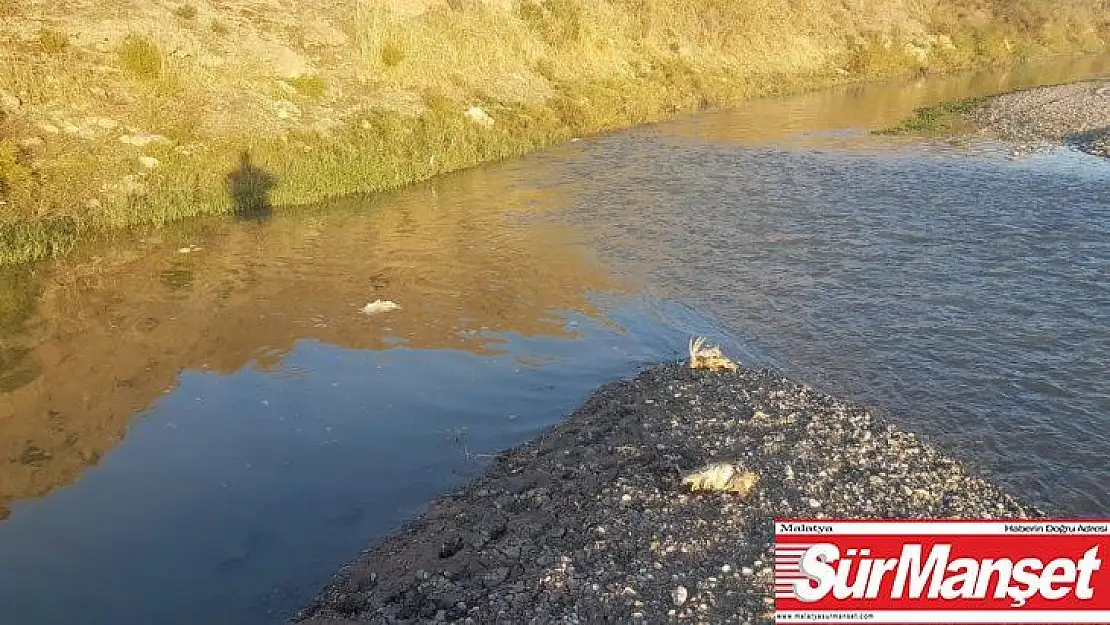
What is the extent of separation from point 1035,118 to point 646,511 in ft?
157

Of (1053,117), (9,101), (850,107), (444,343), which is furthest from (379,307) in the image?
(850,107)

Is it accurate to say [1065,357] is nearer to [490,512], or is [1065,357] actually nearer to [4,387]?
[490,512]

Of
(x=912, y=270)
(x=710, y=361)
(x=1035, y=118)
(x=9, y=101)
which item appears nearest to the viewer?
(x=710, y=361)

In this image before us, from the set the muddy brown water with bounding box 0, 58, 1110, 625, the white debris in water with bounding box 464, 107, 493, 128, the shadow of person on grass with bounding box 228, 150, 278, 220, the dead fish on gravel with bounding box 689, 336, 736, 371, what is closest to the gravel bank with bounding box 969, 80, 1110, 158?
the muddy brown water with bounding box 0, 58, 1110, 625

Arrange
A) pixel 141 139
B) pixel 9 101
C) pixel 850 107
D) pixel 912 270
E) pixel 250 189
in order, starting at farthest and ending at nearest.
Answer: pixel 850 107 → pixel 250 189 → pixel 141 139 → pixel 9 101 → pixel 912 270

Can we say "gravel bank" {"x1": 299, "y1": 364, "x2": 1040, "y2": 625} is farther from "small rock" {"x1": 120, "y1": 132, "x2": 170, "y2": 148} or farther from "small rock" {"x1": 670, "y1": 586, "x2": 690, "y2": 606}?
"small rock" {"x1": 120, "y1": 132, "x2": 170, "y2": 148}

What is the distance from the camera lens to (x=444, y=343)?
20141 mm

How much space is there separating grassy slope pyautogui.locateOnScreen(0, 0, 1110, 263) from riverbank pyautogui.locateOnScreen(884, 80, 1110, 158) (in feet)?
49.7

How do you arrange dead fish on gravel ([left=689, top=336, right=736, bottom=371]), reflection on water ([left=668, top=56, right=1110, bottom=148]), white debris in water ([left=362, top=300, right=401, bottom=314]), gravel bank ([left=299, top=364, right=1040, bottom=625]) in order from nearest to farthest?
gravel bank ([left=299, top=364, right=1040, bottom=625]) < dead fish on gravel ([left=689, top=336, right=736, bottom=371]) < white debris in water ([left=362, top=300, right=401, bottom=314]) < reflection on water ([left=668, top=56, right=1110, bottom=148])

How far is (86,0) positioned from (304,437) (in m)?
32.6

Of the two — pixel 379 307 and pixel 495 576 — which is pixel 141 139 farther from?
pixel 495 576

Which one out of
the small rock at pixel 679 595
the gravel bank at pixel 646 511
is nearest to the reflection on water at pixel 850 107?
the gravel bank at pixel 646 511

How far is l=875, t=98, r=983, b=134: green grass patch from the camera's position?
4634cm
